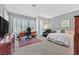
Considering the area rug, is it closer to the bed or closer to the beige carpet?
the beige carpet

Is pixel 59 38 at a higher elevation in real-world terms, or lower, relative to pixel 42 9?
lower

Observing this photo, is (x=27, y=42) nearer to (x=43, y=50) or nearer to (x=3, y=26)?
(x=43, y=50)

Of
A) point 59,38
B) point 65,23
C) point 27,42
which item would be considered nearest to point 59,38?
point 59,38

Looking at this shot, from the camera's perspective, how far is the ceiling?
213cm

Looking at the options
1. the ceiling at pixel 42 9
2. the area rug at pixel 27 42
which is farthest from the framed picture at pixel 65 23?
the area rug at pixel 27 42

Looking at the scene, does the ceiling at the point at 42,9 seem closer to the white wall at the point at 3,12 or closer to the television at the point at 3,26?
the white wall at the point at 3,12

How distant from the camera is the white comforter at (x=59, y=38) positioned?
218 centimetres

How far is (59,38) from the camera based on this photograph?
2.25 metres

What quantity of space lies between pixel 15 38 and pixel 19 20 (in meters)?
0.45

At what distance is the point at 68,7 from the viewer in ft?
7.01

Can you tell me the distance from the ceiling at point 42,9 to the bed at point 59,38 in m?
0.50

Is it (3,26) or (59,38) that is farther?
(59,38)
